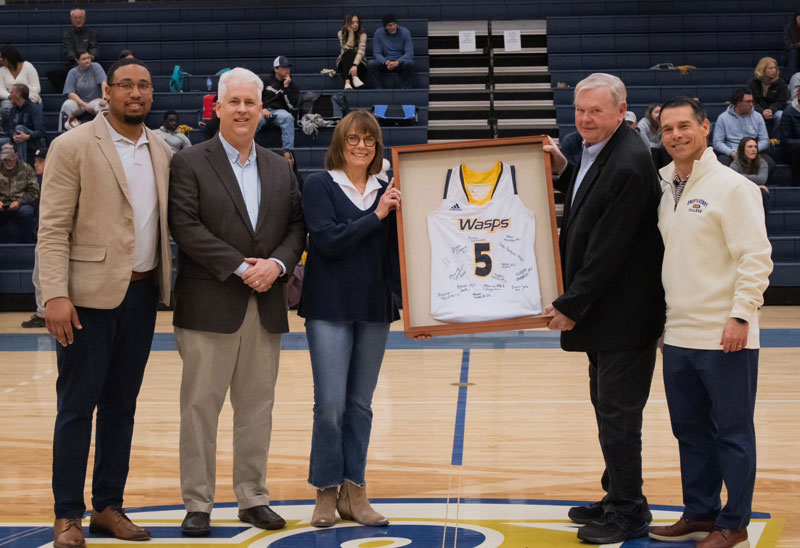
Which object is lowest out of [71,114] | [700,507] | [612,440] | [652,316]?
[700,507]

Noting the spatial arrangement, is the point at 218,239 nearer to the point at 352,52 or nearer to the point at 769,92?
the point at 352,52

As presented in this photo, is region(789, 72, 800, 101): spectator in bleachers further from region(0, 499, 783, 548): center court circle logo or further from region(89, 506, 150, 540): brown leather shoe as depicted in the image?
region(89, 506, 150, 540): brown leather shoe

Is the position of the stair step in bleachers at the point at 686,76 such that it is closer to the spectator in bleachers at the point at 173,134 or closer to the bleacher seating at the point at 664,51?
the bleacher seating at the point at 664,51

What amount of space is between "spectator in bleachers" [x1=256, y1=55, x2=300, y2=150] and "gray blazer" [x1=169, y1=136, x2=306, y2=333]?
7555 mm

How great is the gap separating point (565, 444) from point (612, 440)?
4.36ft

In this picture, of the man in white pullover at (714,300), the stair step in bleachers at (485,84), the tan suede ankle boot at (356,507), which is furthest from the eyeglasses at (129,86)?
the stair step in bleachers at (485,84)

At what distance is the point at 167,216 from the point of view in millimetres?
3498

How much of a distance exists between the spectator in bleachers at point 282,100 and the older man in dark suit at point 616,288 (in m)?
7.88

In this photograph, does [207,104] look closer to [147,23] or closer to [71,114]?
[71,114]

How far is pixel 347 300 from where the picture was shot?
3.51 m

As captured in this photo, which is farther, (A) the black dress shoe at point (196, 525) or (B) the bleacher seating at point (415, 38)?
(B) the bleacher seating at point (415, 38)

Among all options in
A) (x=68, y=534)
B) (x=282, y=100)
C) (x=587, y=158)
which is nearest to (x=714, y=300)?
(x=587, y=158)

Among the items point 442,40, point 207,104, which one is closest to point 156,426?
point 207,104

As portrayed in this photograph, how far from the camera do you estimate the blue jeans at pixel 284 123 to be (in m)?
11.1
